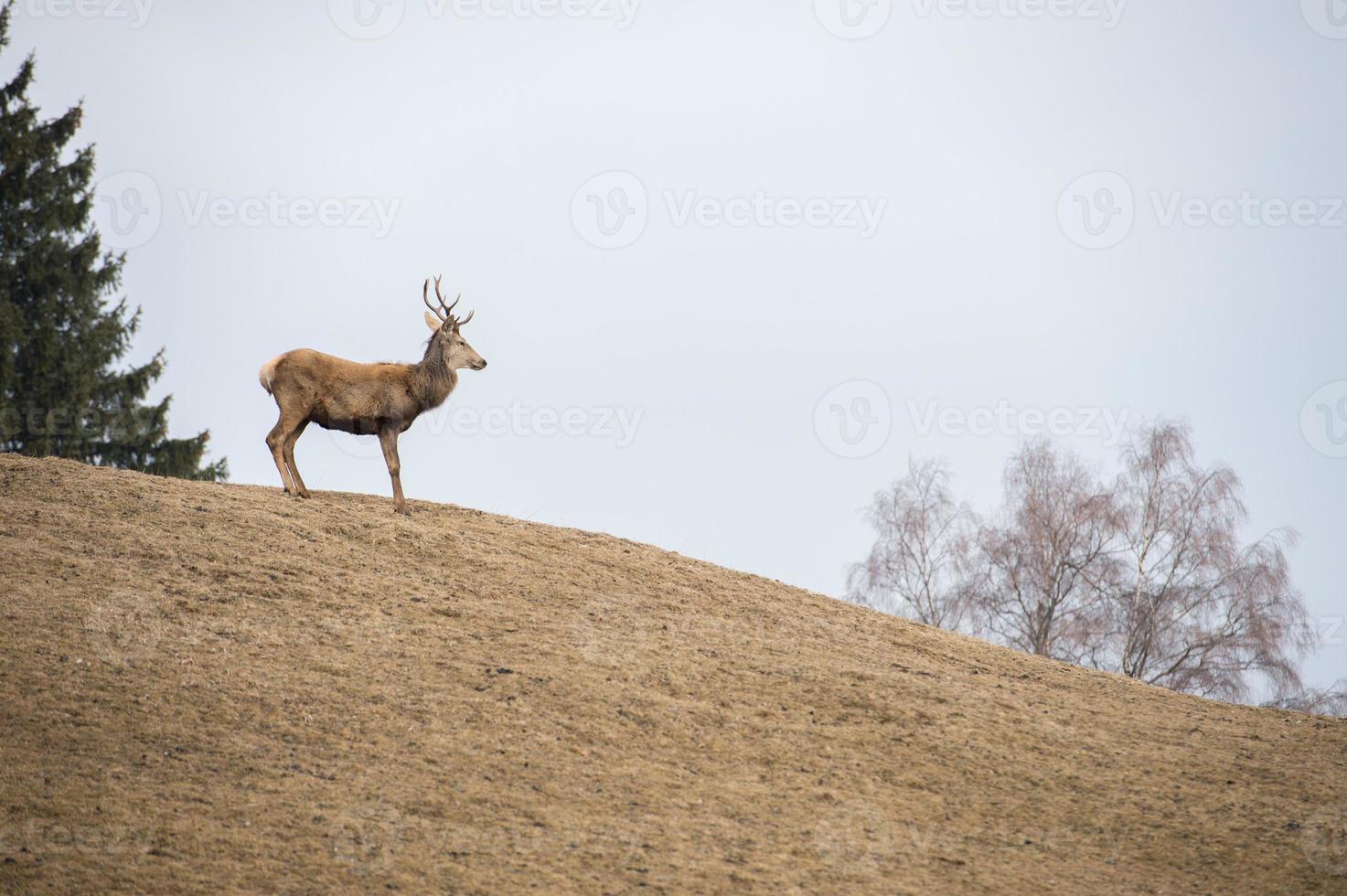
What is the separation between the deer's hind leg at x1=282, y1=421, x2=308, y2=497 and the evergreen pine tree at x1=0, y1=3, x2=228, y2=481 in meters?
14.6

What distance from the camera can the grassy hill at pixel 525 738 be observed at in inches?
318

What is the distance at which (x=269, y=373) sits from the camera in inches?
538

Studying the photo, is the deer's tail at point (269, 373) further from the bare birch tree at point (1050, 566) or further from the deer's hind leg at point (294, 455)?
the bare birch tree at point (1050, 566)

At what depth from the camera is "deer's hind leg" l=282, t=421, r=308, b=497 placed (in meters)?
13.9

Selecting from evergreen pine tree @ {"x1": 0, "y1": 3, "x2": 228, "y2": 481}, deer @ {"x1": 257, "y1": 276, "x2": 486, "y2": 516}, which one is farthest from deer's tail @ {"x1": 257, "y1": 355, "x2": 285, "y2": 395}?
evergreen pine tree @ {"x1": 0, "y1": 3, "x2": 228, "y2": 481}

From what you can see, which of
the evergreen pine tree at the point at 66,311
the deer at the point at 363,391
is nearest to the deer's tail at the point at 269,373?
the deer at the point at 363,391

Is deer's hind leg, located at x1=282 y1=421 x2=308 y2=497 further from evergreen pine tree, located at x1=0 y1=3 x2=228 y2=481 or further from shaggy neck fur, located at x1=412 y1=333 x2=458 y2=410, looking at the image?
evergreen pine tree, located at x1=0 y1=3 x2=228 y2=481

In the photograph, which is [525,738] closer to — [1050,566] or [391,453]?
[391,453]

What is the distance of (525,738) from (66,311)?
23.0 metres

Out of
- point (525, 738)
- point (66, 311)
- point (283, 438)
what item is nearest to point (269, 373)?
point (283, 438)

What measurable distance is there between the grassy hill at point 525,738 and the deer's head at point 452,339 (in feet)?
6.92

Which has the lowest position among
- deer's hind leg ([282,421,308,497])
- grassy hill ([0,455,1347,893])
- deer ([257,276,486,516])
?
grassy hill ([0,455,1347,893])

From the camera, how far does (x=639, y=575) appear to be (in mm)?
14125

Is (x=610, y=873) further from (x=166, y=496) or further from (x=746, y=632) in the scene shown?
(x=166, y=496)
